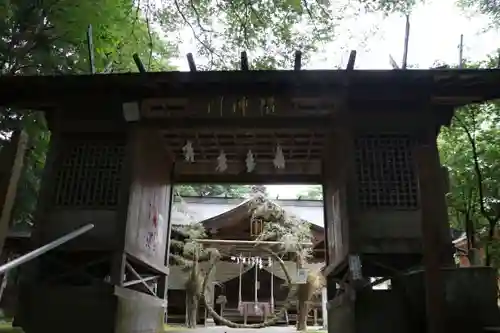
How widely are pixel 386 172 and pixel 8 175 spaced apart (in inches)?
192

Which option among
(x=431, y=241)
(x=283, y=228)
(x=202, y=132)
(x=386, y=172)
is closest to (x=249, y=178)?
(x=202, y=132)

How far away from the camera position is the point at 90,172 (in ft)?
20.7

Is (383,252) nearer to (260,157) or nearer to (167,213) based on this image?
(260,157)

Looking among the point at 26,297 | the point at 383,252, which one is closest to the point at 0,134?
the point at 26,297

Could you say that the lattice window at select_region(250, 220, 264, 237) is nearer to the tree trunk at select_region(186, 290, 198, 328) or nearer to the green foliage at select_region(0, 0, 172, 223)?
the tree trunk at select_region(186, 290, 198, 328)

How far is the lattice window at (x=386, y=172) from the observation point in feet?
19.7

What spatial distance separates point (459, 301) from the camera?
4.49 m

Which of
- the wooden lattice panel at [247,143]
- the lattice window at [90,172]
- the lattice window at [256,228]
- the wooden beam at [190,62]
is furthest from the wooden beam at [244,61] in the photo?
the lattice window at [256,228]

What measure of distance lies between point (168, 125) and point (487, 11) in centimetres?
746

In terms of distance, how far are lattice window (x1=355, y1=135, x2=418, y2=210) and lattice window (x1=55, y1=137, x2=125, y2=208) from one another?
3.50 meters

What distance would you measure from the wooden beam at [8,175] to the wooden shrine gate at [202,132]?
2.94 metres

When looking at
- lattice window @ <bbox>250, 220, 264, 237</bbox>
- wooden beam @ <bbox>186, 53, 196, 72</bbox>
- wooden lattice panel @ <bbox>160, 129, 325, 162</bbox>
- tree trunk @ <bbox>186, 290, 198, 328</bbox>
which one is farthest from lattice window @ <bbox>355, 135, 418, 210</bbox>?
lattice window @ <bbox>250, 220, 264, 237</bbox>

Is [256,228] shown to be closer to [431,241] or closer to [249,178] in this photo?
[249,178]

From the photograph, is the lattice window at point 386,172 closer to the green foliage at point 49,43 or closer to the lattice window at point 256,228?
the green foliage at point 49,43
